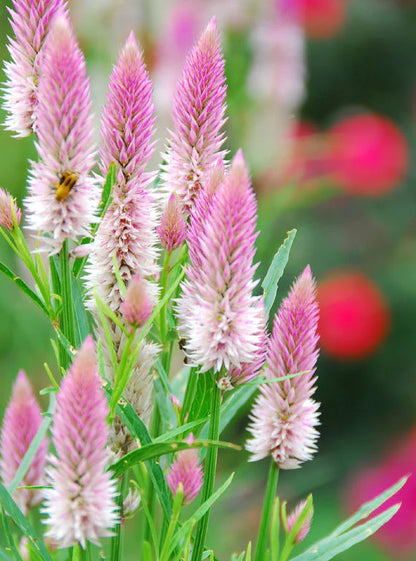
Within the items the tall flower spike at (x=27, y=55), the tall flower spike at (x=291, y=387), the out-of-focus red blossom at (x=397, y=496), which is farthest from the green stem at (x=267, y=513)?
the out-of-focus red blossom at (x=397, y=496)

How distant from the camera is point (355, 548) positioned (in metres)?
1.88

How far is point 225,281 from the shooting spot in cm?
42

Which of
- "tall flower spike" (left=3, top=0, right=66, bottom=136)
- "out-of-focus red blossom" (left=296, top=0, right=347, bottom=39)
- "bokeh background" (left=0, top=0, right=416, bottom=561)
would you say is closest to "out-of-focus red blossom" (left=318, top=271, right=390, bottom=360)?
"bokeh background" (left=0, top=0, right=416, bottom=561)

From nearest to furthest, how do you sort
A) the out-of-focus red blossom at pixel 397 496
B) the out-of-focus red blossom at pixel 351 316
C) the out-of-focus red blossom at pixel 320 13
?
the out-of-focus red blossom at pixel 397 496, the out-of-focus red blossom at pixel 320 13, the out-of-focus red blossom at pixel 351 316

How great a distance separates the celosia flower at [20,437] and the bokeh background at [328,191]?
327 mm

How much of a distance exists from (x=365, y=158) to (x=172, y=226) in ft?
5.58

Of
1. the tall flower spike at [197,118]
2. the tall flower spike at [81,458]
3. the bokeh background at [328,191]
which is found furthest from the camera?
the bokeh background at [328,191]

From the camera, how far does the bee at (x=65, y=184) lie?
420mm

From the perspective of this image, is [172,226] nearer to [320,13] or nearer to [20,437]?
[20,437]

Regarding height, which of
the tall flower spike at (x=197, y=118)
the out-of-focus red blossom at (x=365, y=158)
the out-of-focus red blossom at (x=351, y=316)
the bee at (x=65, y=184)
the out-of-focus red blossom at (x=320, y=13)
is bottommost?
the out-of-focus red blossom at (x=351, y=316)

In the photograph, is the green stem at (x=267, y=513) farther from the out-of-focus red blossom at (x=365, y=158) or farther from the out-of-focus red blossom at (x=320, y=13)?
the out-of-focus red blossom at (x=365, y=158)

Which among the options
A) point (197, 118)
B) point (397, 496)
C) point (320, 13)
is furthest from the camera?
point (320, 13)

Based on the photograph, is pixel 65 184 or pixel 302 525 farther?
pixel 302 525

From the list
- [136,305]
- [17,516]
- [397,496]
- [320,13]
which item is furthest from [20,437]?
[320,13]
